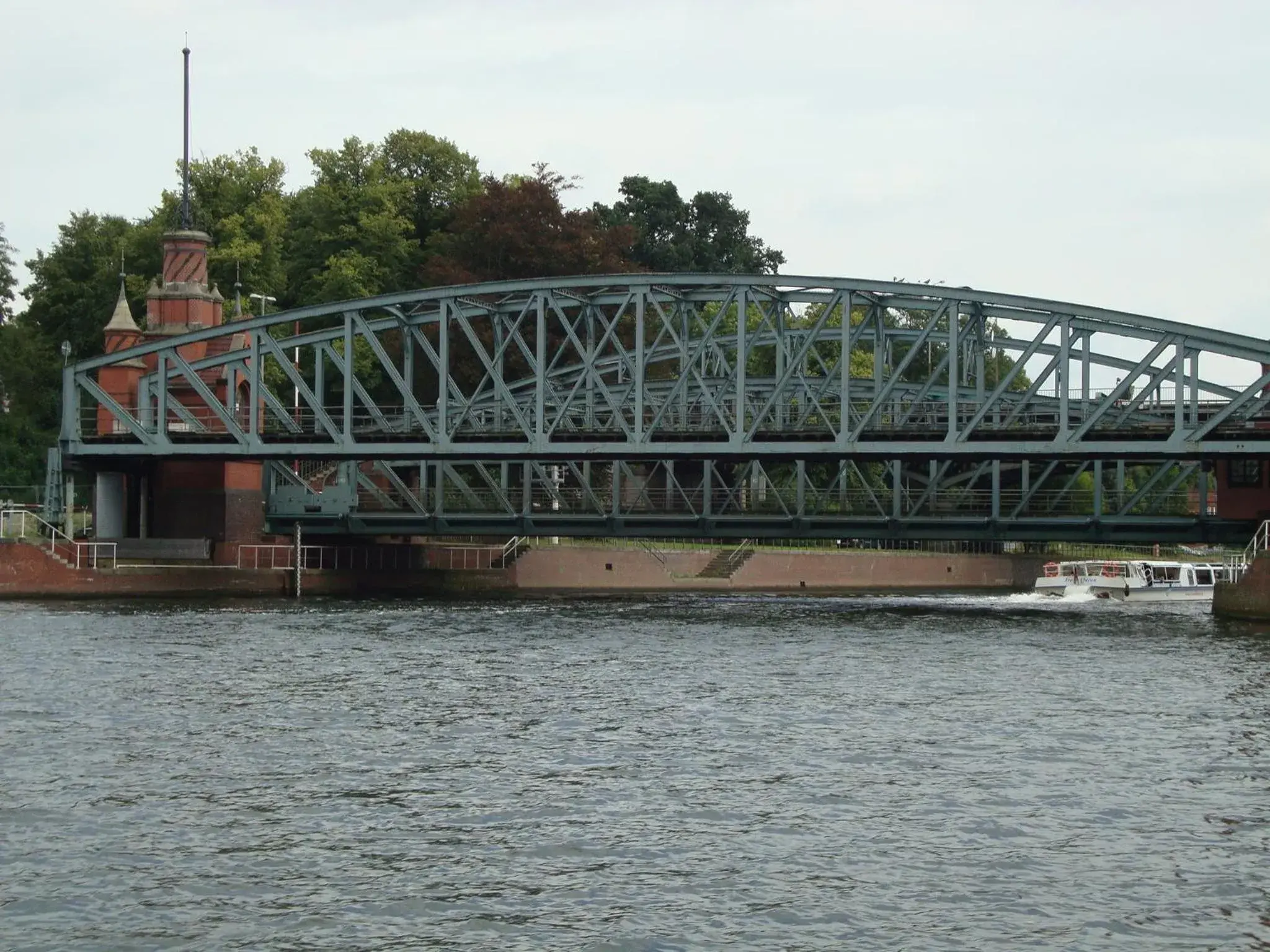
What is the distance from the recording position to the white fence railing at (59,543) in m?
75.1

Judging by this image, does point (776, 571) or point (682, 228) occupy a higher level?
point (682, 228)

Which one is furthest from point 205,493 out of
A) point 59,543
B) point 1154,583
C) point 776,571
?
point 1154,583

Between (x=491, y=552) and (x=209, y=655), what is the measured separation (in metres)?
44.2

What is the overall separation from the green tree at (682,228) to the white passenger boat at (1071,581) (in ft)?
191

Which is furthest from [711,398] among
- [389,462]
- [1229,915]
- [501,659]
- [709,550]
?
[1229,915]

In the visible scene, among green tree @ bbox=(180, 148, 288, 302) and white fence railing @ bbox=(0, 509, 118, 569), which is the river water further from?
green tree @ bbox=(180, 148, 288, 302)

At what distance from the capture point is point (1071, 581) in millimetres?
94250

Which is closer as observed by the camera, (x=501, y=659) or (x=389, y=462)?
(x=501, y=659)

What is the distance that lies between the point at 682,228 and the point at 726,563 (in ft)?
181

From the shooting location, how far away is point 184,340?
79500mm

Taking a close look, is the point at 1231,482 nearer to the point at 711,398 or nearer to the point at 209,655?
the point at 711,398

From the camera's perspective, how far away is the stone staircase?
106 metres

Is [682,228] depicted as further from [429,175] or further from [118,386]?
[118,386]

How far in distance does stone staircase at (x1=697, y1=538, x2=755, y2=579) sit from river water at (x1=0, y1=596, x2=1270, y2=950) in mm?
52152
